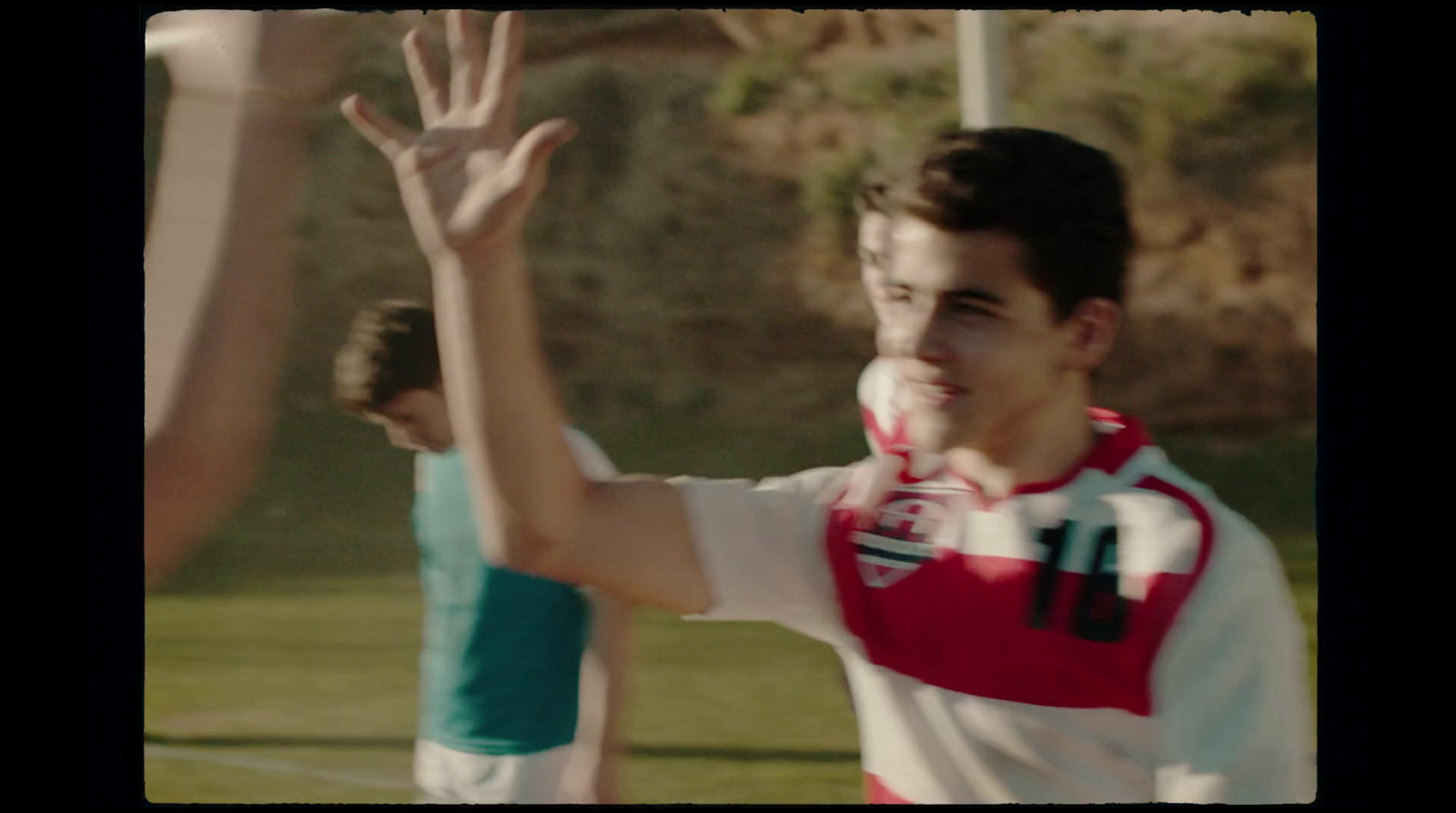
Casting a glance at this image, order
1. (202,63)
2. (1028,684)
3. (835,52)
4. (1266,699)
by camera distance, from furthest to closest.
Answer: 1. (835,52)
2. (202,63)
3. (1028,684)
4. (1266,699)

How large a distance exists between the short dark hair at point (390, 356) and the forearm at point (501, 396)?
1.10 meters

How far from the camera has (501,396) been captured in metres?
1.26

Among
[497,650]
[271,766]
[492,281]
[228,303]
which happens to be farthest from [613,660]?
[271,766]

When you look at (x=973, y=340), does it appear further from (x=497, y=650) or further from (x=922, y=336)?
(x=497, y=650)

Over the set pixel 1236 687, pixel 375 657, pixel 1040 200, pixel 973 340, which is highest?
pixel 1040 200

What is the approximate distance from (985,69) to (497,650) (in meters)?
1.12

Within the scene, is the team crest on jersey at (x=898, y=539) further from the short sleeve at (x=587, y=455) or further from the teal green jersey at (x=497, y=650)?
the teal green jersey at (x=497, y=650)

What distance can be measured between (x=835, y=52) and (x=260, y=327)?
22.3 ft

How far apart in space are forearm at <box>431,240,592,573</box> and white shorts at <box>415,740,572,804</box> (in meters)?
1.03

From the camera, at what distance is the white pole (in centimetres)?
246

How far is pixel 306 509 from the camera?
5.95m

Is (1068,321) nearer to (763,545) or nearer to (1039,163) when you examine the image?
(1039,163)

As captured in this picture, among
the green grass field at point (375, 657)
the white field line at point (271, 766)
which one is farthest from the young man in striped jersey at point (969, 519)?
the white field line at point (271, 766)
